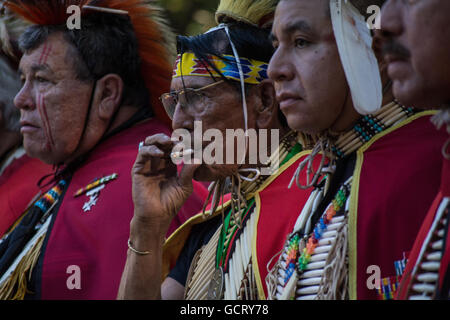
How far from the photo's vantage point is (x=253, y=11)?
11.7 ft

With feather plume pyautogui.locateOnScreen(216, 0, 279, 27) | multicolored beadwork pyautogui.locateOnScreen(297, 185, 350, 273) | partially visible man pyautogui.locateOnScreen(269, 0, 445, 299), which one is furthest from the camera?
feather plume pyautogui.locateOnScreen(216, 0, 279, 27)

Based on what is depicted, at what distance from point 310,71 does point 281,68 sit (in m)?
0.12

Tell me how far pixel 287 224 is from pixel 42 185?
2427 millimetres

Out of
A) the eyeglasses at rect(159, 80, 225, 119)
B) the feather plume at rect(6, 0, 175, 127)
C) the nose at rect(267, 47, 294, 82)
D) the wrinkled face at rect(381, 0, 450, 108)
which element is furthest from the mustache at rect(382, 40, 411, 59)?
the feather plume at rect(6, 0, 175, 127)

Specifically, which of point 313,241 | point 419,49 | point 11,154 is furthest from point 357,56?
point 11,154

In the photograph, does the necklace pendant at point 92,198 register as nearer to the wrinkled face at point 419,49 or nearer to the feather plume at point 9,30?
the feather plume at point 9,30

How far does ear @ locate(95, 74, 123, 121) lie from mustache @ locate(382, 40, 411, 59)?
98.8 inches

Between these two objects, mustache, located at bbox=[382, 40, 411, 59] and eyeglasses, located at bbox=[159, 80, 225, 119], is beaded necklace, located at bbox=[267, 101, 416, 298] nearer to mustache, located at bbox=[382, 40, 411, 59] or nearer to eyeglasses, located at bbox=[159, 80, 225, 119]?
mustache, located at bbox=[382, 40, 411, 59]

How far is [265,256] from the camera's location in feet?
10.4

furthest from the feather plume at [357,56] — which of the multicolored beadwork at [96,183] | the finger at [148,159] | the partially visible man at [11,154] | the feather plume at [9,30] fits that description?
the feather plume at [9,30]

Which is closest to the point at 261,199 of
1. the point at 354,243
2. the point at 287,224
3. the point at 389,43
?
the point at 287,224

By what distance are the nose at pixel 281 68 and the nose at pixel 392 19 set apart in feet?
1.86

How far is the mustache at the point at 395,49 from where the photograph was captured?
92.8 inches

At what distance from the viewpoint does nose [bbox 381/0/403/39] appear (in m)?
2.38
